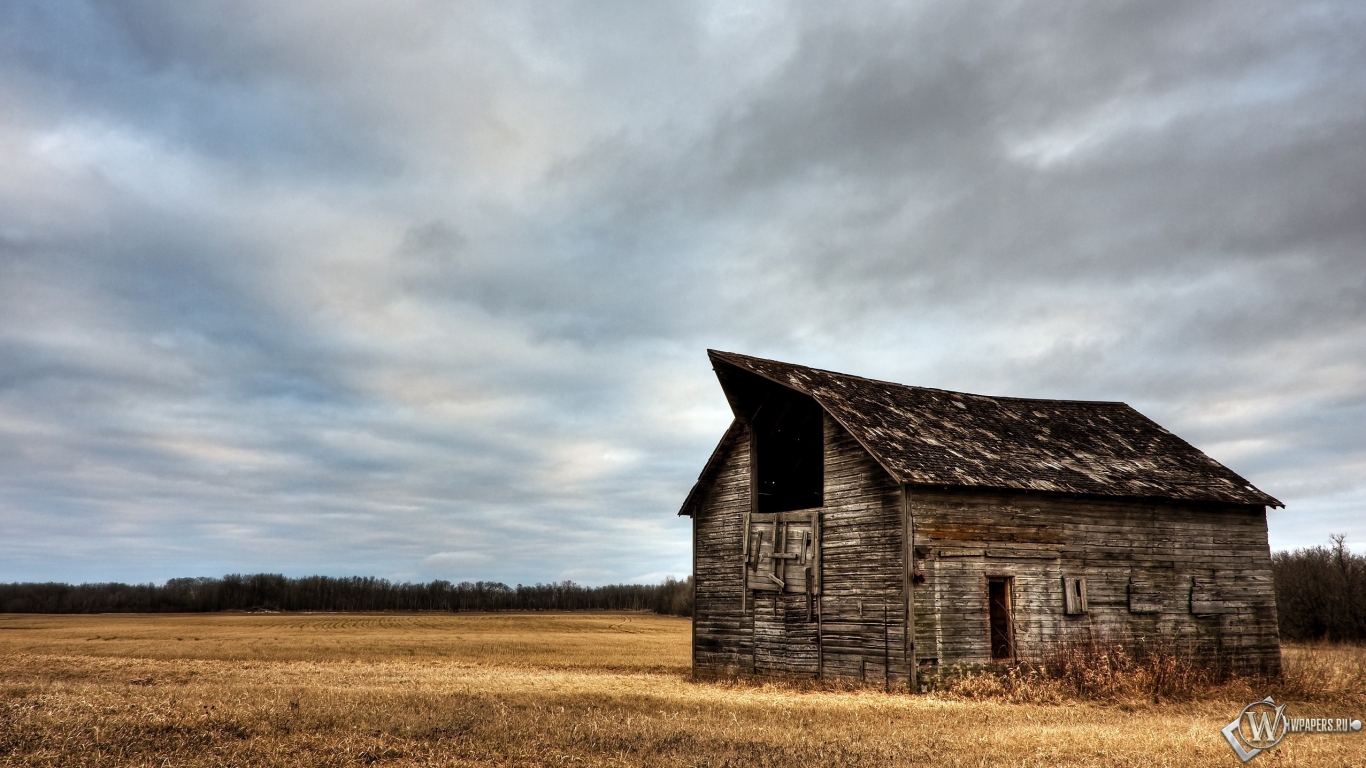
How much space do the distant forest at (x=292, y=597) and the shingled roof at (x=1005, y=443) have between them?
3367 inches

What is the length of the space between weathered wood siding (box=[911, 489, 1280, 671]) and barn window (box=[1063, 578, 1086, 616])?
0.13 m

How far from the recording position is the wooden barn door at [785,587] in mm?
21453

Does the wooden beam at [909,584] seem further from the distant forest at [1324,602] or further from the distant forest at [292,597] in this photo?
the distant forest at [292,597]

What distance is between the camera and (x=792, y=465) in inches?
1019

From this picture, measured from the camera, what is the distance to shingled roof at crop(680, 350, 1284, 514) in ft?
67.6

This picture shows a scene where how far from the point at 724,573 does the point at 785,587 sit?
2377 mm

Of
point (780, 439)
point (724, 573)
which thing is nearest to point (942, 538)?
point (724, 573)

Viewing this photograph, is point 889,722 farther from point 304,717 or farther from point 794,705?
point 304,717

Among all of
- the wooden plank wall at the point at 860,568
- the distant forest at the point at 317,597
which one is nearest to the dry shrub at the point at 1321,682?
the wooden plank wall at the point at 860,568

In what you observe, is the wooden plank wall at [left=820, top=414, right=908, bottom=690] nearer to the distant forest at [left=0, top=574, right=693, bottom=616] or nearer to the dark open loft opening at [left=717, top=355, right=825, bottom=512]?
the dark open loft opening at [left=717, top=355, right=825, bottom=512]

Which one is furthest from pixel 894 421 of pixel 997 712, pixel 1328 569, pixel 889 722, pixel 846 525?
pixel 1328 569

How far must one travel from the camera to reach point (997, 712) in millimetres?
15938

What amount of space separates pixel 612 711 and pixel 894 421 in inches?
432

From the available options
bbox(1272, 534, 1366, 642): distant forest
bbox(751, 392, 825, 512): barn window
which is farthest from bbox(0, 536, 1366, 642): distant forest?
bbox(751, 392, 825, 512): barn window
